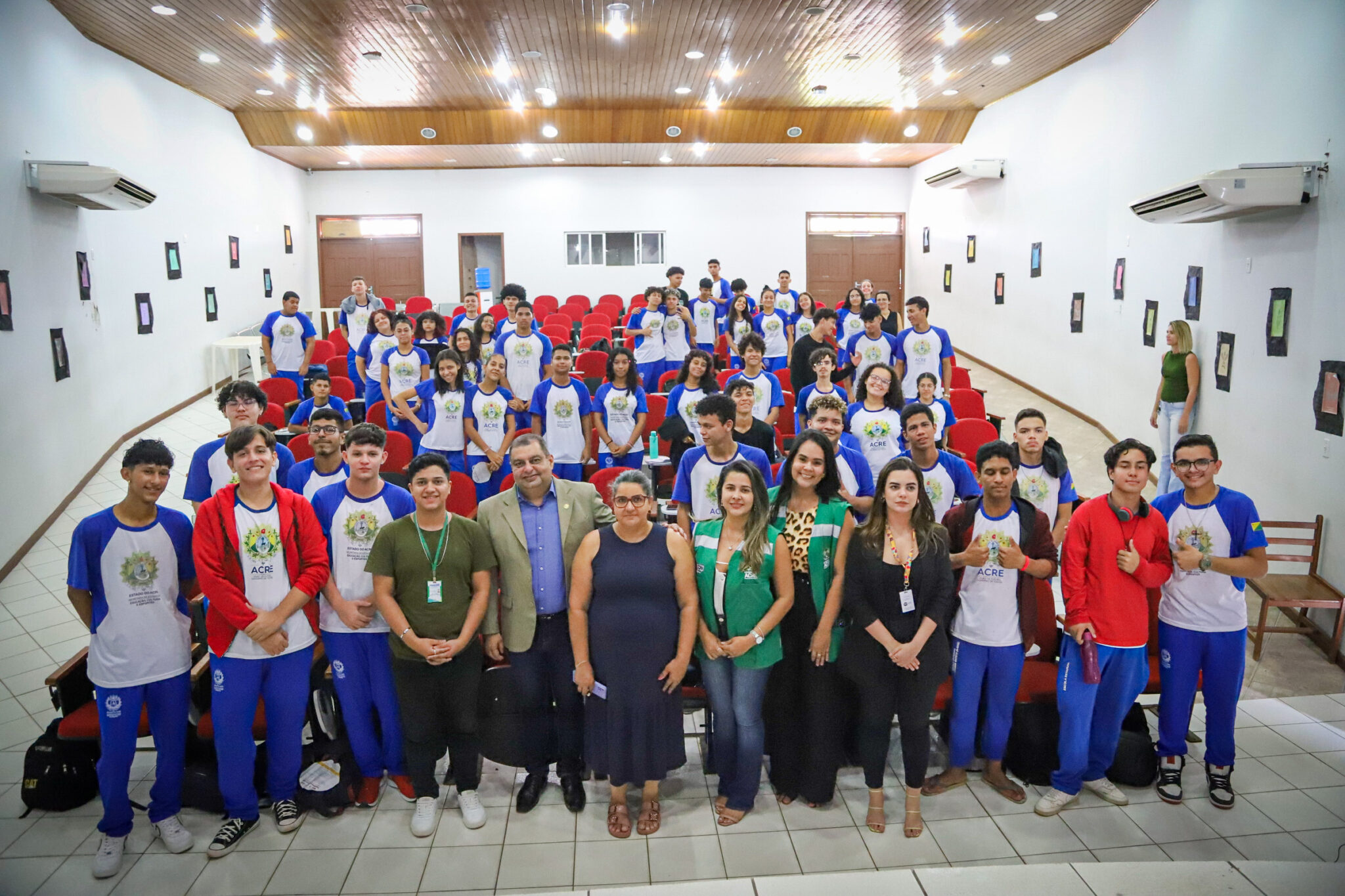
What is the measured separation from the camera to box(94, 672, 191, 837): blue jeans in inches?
134

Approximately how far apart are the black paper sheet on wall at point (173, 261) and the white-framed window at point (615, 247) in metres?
8.08

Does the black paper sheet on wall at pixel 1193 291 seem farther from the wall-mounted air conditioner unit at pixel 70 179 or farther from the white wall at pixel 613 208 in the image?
the white wall at pixel 613 208

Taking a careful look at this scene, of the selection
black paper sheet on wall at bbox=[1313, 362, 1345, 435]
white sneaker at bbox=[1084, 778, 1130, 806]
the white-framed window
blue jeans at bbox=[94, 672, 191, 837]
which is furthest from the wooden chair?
the white-framed window

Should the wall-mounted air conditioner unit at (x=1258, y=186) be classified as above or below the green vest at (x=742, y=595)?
above

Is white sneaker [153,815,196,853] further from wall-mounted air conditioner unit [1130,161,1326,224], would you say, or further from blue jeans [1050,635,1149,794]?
wall-mounted air conditioner unit [1130,161,1326,224]

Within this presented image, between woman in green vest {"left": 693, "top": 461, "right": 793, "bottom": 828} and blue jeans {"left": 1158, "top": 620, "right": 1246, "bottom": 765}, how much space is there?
1.75 meters

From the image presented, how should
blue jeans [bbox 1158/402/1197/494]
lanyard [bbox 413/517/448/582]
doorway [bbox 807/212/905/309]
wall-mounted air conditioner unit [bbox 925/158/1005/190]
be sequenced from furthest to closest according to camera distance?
1. doorway [bbox 807/212/905/309]
2. wall-mounted air conditioner unit [bbox 925/158/1005/190]
3. blue jeans [bbox 1158/402/1197/494]
4. lanyard [bbox 413/517/448/582]

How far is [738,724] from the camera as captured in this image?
11.9 ft

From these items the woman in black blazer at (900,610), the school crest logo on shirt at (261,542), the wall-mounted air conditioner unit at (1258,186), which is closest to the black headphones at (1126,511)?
the woman in black blazer at (900,610)

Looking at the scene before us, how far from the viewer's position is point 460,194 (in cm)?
1766

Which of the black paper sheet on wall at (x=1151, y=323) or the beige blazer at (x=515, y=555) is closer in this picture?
the beige blazer at (x=515, y=555)

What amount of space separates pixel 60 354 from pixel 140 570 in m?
5.69

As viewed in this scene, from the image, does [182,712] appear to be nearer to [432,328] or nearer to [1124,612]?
[1124,612]

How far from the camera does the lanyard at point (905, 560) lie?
136 inches
